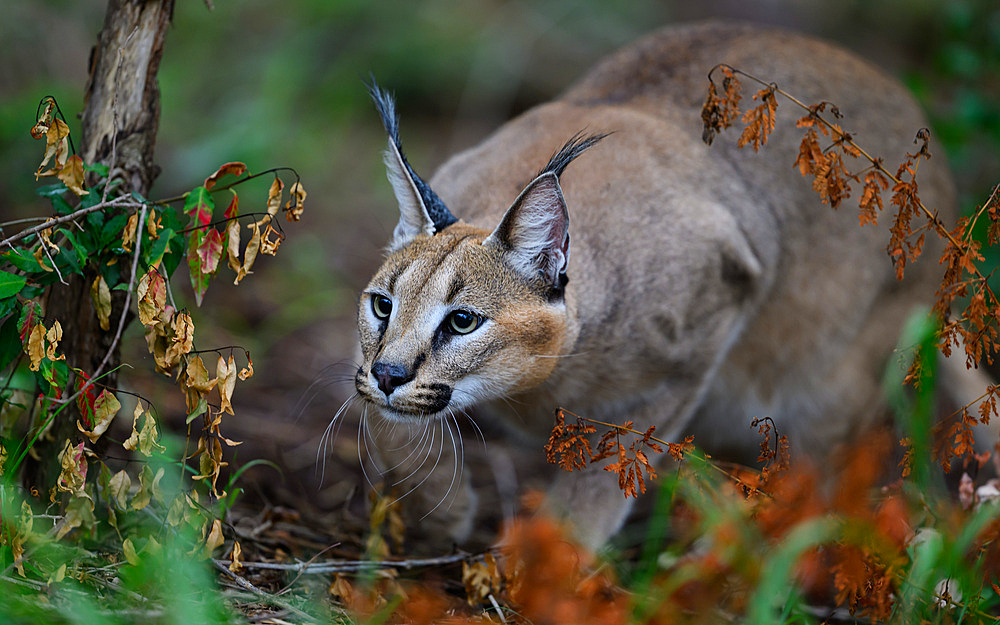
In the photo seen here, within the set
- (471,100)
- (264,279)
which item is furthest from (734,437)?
(471,100)

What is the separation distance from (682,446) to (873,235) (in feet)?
8.29

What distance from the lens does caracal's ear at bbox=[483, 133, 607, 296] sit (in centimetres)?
317

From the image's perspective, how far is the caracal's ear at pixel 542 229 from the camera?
3.17 meters

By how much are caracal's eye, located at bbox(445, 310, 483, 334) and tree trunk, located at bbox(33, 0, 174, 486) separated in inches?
48.2

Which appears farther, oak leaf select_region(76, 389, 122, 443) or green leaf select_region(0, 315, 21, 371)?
green leaf select_region(0, 315, 21, 371)

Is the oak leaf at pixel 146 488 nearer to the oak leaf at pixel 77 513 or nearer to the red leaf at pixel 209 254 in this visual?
the oak leaf at pixel 77 513

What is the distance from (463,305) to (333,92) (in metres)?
6.27

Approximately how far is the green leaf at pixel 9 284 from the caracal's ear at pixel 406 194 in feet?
4.47

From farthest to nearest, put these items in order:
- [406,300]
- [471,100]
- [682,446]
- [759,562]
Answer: [471,100]
[406,300]
[682,446]
[759,562]

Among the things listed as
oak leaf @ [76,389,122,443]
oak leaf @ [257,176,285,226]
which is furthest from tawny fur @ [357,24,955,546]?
oak leaf @ [76,389,122,443]

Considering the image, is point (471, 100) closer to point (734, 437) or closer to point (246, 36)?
point (246, 36)

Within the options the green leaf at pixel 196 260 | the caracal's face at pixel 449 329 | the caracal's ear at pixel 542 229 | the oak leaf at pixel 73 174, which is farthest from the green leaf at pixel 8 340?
the caracal's ear at pixel 542 229

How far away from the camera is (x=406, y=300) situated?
10.7 feet

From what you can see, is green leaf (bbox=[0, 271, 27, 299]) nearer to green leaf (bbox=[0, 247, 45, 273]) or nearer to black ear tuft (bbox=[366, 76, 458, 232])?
green leaf (bbox=[0, 247, 45, 273])
